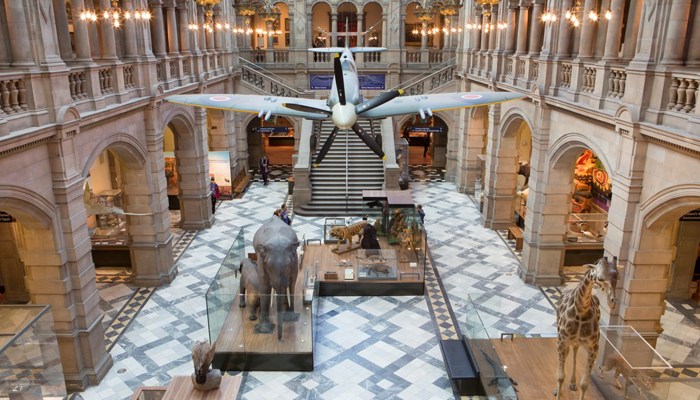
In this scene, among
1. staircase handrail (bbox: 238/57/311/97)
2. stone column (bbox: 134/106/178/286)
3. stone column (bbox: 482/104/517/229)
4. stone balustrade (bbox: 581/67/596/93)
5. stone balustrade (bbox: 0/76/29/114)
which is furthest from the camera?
staircase handrail (bbox: 238/57/311/97)

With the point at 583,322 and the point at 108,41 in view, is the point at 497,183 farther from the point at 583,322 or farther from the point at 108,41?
the point at 108,41

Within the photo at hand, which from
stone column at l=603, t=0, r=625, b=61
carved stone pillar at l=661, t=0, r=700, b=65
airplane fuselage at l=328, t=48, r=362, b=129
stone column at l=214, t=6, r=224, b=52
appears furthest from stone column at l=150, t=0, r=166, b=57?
carved stone pillar at l=661, t=0, r=700, b=65

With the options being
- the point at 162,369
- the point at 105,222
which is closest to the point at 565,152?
the point at 162,369

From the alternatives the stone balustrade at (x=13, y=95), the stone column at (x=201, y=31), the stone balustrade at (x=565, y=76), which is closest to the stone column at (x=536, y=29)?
the stone balustrade at (x=565, y=76)

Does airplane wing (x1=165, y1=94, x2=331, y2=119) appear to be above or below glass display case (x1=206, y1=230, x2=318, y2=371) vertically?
above

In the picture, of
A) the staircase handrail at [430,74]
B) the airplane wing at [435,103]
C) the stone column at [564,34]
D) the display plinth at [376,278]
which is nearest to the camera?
the stone column at [564,34]

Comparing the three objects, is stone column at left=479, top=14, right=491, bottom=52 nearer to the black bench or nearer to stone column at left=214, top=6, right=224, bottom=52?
stone column at left=214, top=6, right=224, bottom=52

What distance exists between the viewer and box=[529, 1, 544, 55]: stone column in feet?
54.7

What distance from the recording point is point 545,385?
9.11 m

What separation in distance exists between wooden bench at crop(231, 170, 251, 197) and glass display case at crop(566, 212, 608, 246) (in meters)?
15.1

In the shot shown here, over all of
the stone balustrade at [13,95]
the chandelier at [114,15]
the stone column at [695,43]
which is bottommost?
the stone balustrade at [13,95]

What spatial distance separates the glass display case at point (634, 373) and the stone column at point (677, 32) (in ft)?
17.0

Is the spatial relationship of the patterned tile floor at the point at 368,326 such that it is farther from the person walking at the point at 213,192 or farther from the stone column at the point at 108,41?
the stone column at the point at 108,41

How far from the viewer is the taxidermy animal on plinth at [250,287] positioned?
12337 millimetres
